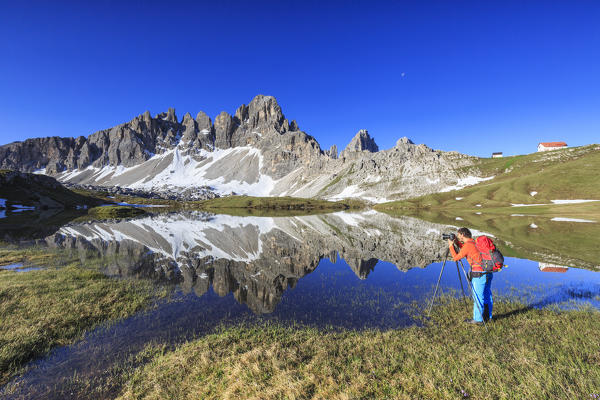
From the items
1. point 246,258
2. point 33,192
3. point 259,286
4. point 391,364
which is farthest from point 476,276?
point 33,192

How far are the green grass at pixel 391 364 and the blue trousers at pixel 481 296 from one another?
2.85ft

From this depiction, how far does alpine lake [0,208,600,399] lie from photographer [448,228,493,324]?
6.69 feet

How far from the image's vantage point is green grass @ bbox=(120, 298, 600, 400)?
7836mm

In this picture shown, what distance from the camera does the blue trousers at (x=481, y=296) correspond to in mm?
13095

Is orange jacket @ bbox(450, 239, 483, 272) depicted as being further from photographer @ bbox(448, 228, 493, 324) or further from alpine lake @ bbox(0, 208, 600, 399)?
alpine lake @ bbox(0, 208, 600, 399)

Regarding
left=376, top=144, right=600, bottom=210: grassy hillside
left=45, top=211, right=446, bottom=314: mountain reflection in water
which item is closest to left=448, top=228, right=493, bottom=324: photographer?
left=45, top=211, right=446, bottom=314: mountain reflection in water

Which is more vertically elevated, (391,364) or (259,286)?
(391,364)

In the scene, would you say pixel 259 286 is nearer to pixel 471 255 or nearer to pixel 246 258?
pixel 246 258

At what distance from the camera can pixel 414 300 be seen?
18516mm

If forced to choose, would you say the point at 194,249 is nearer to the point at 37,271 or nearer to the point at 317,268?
the point at 37,271

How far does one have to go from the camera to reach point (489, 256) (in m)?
12.5

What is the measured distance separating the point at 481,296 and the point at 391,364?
7.21m

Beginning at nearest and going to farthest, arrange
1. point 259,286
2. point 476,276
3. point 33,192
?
point 476,276
point 259,286
point 33,192

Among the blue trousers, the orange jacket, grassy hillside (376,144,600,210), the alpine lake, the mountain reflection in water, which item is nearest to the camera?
the alpine lake
